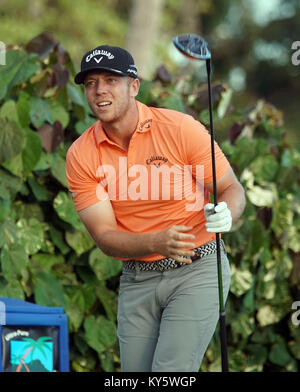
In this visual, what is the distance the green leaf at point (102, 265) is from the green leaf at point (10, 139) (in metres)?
0.90

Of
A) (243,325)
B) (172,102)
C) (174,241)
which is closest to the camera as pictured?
(174,241)

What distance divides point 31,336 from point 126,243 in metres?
0.83

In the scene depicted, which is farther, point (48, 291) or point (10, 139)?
point (48, 291)

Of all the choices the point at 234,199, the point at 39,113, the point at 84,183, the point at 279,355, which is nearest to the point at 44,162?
the point at 39,113

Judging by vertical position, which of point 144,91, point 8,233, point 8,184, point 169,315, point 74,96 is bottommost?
point 169,315

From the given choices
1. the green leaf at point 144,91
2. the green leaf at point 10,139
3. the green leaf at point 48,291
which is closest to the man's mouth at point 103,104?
the green leaf at point 10,139

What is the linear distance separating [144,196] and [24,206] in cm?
149

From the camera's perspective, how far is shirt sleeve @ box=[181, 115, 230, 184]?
3.86m

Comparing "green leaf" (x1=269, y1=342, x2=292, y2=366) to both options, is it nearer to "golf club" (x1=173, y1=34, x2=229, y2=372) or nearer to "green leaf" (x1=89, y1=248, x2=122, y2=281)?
"green leaf" (x1=89, y1=248, x2=122, y2=281)

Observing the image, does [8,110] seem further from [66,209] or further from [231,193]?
[231,193]

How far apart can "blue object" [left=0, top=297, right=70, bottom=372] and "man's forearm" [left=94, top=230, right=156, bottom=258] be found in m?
0.59

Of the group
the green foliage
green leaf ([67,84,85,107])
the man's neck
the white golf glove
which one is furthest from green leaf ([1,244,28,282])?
the white golf glove

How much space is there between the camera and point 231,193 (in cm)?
390
